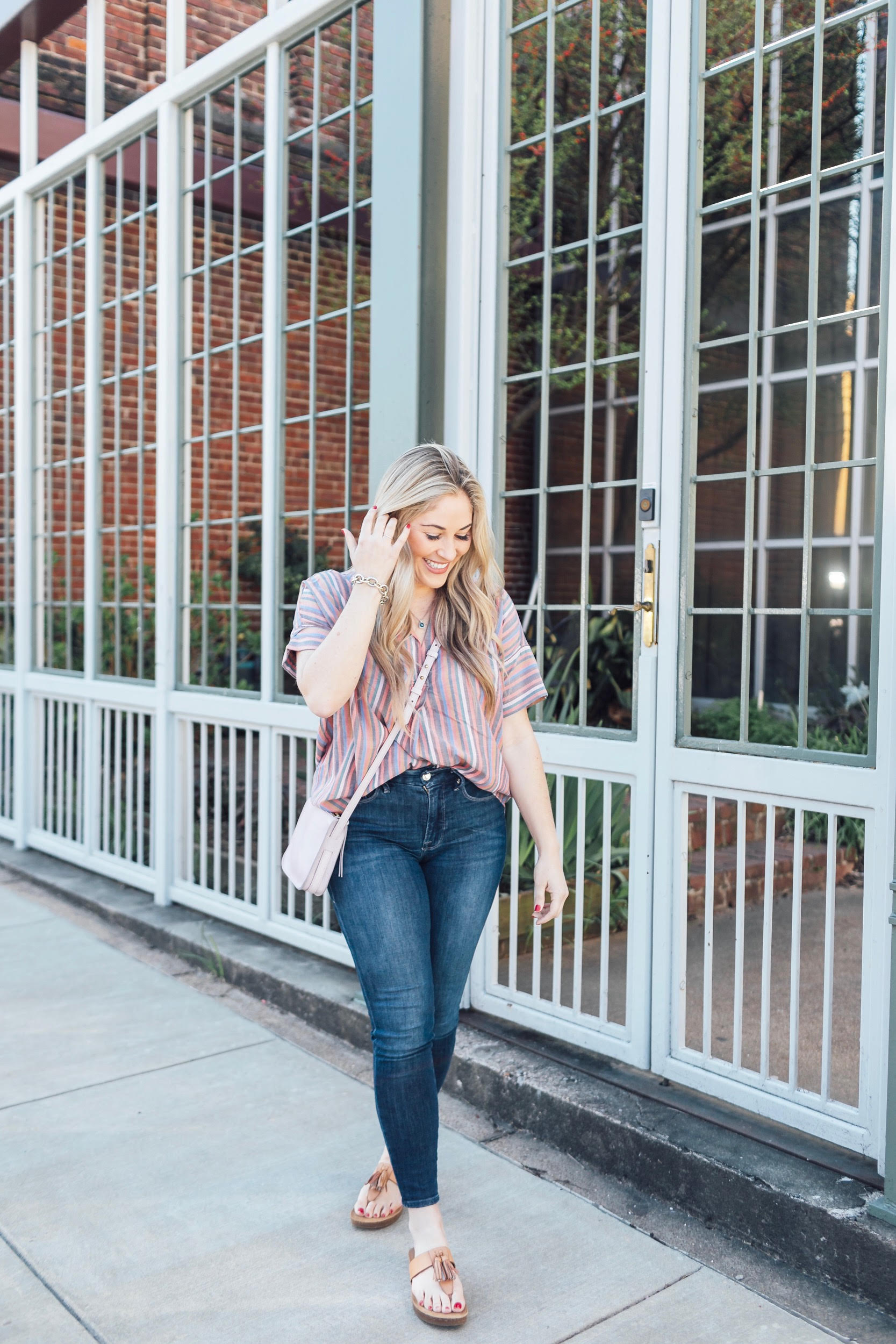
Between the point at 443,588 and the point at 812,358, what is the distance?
105 cm

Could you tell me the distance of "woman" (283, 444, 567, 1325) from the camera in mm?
2271

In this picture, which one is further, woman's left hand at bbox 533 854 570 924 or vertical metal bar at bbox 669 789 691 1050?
vertical metal bar at bbox 669 789 691 1050

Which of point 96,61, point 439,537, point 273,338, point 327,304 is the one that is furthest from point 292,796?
point 327,304

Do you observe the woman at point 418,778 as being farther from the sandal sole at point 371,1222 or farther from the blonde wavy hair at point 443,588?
the sandal sole at point 371,1222

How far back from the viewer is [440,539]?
2.35 m

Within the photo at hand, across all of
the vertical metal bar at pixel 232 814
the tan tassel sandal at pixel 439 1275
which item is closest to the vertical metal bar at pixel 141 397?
the vertical metal bar at pixel 232 814

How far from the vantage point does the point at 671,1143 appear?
9.04 ft

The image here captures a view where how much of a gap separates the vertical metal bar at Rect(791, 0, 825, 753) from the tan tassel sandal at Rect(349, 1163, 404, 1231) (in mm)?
996

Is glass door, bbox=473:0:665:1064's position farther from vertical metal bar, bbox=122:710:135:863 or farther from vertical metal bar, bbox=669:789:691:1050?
vertical metal bar, bbox=122:710:135:863

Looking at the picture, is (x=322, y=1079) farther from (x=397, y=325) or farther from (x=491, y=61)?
(x=491, y=61)

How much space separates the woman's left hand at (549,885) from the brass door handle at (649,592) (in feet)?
2.72

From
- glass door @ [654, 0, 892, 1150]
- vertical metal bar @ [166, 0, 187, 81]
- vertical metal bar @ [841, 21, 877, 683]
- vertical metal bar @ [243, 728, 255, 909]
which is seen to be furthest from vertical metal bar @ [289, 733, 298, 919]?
vertical metal bar @ [841, 21, 877, 683]

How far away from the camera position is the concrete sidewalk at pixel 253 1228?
7.53 feet

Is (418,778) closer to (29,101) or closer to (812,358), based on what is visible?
(812,358)
